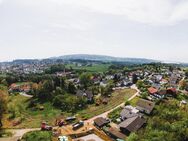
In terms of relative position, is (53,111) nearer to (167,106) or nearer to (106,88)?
(106,88)

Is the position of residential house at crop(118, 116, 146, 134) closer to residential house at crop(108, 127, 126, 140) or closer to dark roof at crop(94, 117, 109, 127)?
residential house at crop(108, 127, 126, 140)

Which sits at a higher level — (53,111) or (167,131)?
(167,131)

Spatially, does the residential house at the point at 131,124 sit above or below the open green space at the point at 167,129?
below

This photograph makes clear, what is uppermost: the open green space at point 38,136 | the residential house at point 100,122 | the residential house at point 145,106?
the residential house at point 145,106

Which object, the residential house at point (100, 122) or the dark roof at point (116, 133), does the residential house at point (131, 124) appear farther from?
the residential house at point (100, 122)

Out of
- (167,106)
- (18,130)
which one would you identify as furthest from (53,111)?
(167,106)

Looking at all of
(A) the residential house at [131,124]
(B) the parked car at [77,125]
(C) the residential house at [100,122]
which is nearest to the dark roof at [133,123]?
(A) the residential house at [131,124]
